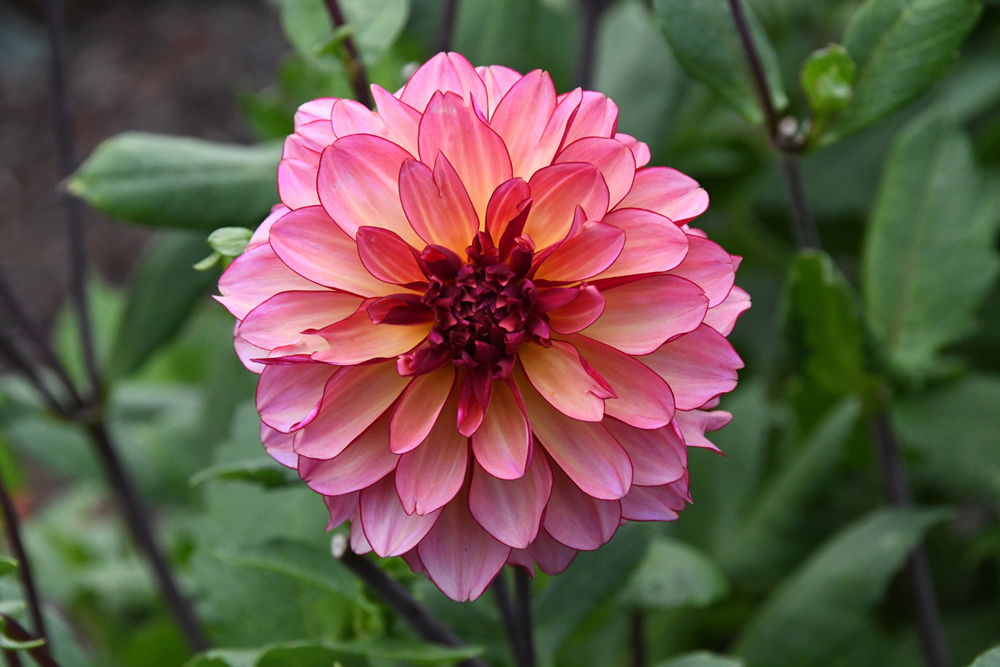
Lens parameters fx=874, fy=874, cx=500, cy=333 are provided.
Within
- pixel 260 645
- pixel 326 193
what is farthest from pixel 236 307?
pixel 260 645

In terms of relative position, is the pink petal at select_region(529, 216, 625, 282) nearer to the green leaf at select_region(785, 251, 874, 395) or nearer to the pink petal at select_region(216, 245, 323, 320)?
the pink petal at select_region(216, 245, 323, 320)

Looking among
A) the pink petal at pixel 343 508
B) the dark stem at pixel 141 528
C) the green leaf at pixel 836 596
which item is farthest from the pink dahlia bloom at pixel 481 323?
the dark stem at pixel 141 528

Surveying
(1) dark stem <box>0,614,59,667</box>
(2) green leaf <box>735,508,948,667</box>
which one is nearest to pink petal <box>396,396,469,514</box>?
(1) dark stem <box>0,614,59,667</box>

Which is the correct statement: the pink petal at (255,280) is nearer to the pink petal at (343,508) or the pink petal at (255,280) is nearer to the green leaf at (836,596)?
the pink petal at (343,508)

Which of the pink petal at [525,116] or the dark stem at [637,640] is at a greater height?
the pink petal at [525,116]

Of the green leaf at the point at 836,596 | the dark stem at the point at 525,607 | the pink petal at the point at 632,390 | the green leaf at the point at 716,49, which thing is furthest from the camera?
the green leaf at the point at 836,596

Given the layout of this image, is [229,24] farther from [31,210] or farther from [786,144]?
[786,144]

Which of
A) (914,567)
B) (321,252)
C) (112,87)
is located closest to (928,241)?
(914,567)
